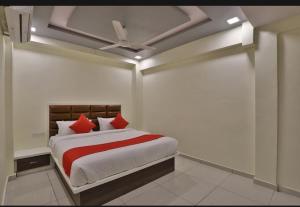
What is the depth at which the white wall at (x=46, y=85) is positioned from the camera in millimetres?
2721

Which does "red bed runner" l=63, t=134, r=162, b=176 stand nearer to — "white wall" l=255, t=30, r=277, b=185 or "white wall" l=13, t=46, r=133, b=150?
"white wall" l=13, t=46, r=133, b=150

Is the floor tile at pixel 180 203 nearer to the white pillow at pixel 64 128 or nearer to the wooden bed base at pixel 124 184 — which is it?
the wooden bed base at pixel 124 184

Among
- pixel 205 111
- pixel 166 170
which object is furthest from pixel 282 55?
pixel 166 170

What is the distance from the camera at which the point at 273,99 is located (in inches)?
82.2

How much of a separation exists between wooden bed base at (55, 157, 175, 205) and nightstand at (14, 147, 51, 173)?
796 mm

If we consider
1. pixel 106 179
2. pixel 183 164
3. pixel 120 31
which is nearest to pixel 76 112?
pixel 106 179

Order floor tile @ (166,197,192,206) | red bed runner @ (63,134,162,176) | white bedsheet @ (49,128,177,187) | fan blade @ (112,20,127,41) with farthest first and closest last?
red bed runner @ (63,134,162,176)
white bedsheet @ (49,128,177,187)
fan blade @ (112,20,127,41)
floor tile @ (166,197,192,206)

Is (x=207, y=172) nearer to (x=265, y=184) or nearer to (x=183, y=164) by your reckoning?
(x=183, y=164)

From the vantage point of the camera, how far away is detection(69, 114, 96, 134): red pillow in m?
3.00

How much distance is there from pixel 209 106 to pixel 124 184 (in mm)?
2159

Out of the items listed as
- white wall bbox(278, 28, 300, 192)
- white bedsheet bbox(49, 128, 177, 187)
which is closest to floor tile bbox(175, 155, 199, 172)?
Result: white bedsheet bbox(49, 128, 177, 187)

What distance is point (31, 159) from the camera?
2.52m

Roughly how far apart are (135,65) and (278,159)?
3.59m

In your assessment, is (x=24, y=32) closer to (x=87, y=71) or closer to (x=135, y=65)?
(x=87, y=71)
